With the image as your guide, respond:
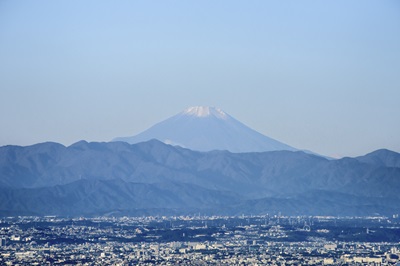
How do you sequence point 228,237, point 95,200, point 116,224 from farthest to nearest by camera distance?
1. point 95,200
2. point 116,224
3. point 228,237

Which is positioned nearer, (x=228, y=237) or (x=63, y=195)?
(x=228, y=237)

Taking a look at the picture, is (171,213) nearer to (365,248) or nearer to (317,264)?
(365,248)

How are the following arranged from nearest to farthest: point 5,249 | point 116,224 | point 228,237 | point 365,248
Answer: point 5,249 < point 365,248 < point 228,237 < point 116,224

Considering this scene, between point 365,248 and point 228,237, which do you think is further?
point 228,237

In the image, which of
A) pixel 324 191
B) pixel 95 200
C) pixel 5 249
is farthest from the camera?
pixel 324 191

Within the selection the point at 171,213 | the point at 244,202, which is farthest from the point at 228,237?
the point at 244,202

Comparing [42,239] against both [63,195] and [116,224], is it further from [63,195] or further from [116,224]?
[63,195]

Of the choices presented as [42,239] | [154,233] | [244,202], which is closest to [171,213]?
[244,202]

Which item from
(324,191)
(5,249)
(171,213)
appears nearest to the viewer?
(5,249)
